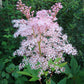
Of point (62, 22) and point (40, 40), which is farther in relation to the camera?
point (62, 22)

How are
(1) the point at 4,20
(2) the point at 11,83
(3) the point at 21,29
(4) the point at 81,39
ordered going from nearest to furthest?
1. (3) the point at 21,29
2. (2) the point at 11,83
3. (1) the point at 4,20
4. (4) the point at 81,39

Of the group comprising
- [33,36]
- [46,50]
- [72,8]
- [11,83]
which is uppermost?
[72,8]

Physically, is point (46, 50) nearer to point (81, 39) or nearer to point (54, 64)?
point (54, 64)

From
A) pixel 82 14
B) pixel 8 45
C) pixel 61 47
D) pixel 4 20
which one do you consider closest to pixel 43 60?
pixel 61 47

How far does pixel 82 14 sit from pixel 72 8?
0.30 m

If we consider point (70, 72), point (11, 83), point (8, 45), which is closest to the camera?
point (70, 72)

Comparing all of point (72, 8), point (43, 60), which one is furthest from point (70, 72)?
point (72, 8)

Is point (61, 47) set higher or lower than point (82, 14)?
lower

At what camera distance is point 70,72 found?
153cm

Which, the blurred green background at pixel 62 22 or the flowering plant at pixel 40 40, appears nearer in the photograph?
the flowering plant at pixel 40 40

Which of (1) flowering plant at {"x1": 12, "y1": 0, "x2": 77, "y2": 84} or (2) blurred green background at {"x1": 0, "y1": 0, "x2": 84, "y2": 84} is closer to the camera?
(1) flowering plant at {"x1": 12, "y1": 0, "x2": 77, "y2": 84}

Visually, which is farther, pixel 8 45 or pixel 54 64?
pixel 8 45

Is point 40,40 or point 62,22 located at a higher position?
point 62,22

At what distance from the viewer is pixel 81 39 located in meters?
2.36
